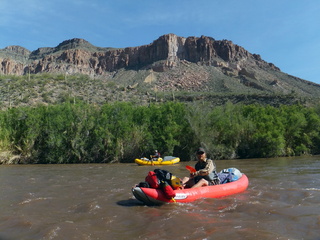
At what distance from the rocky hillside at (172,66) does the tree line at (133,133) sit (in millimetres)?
47836

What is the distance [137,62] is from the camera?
128 meters

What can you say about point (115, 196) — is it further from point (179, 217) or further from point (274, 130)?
point (274, 130)

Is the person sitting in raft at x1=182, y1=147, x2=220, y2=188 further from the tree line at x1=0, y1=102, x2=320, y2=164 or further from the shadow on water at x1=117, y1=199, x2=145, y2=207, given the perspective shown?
the tree line at x1=0, y1=102, x2=320, y2=164

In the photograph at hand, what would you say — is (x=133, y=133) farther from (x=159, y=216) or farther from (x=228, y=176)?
(x=159, y=216)

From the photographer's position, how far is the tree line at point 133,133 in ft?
79.8

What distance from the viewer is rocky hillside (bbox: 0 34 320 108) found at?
84075mm

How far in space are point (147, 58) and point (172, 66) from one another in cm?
2120

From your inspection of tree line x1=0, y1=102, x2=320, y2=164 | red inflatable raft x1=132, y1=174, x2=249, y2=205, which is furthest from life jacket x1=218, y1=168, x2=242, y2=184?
tree line x1=0, y1=102, x2=320, y2=164

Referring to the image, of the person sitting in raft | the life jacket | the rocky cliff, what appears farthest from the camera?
the rocky cliff

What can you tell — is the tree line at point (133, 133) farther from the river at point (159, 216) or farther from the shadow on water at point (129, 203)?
the shadow on water at point (129, 203)

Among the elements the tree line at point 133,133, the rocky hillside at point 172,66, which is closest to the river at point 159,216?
the tree line at point 133,133

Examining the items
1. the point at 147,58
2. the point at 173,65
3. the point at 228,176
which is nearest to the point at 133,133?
the point at 228,176

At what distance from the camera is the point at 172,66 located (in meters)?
111

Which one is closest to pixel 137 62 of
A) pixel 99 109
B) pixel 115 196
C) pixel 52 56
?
pixel 52 56
